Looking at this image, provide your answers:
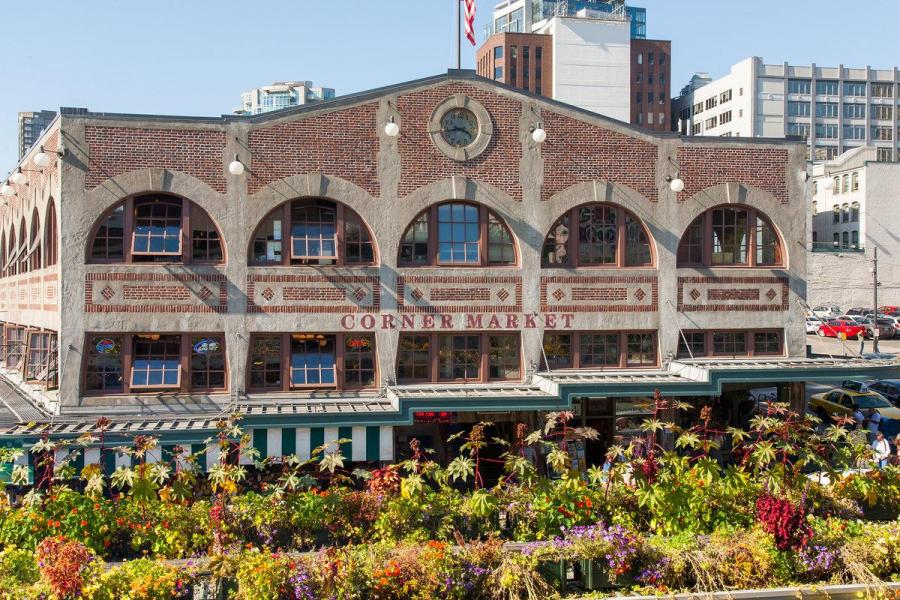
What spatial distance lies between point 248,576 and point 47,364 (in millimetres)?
13895

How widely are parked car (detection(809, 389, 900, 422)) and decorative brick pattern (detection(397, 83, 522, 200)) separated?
18.0 metres

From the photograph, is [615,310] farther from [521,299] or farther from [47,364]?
[47,364]

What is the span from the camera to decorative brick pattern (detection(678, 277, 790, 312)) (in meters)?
26.8

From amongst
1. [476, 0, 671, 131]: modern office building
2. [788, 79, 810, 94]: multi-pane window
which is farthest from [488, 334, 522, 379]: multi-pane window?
[788, 79, 810, 94]: multi-pane window

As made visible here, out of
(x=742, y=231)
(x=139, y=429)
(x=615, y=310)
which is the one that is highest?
(x=742, y=231)

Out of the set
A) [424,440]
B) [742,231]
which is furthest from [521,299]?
[742,231]

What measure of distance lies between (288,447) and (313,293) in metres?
5.28

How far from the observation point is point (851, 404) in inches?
1342

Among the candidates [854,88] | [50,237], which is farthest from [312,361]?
[854,88]

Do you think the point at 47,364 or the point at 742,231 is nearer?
the point at 47,364

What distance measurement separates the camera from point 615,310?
26.2m

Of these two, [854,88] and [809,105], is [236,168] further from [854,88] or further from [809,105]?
[854,88]

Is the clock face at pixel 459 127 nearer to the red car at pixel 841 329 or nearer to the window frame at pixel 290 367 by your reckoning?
the window frame at pixel 290 367

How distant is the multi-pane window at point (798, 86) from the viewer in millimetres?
118581
